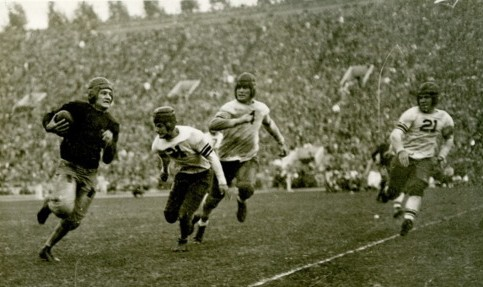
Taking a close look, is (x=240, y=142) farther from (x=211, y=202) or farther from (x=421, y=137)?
(x=421, y=137)

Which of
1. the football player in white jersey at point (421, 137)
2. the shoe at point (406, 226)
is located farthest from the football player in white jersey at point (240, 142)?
the shoe at point (406, 226)

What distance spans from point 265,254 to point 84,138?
223 centimetres

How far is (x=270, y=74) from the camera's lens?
2898 centimetres

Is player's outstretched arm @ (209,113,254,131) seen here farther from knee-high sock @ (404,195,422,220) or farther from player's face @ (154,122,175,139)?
knee-high sock @ (404,195,422,220)

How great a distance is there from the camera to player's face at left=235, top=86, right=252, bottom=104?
8.35 meters

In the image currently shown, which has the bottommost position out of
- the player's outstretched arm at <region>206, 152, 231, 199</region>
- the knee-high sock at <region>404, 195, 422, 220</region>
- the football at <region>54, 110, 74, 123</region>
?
the knee-high sock at <region>404, 195, 422, 220</region>

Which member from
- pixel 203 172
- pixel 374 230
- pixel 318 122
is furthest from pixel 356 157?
pixel 203 172

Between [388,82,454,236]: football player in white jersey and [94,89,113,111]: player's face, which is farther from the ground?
[94,89,113,111]: player's face

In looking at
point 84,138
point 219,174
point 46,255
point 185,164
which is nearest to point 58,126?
point 84,138

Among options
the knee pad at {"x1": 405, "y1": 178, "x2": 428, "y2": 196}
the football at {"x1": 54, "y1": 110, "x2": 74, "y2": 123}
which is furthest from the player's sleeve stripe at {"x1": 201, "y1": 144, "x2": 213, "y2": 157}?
the knee pad at {"x1": 405, "y1": 178, "x2": 428, "y2": 196}

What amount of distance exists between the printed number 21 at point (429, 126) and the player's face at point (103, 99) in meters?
4.19

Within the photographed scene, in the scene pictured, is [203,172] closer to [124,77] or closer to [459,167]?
[459,167]

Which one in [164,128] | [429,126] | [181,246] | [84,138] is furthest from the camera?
[429,126]

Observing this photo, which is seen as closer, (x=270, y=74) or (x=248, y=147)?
(x=248, y=147)
